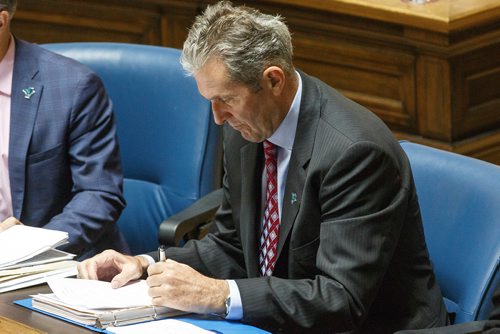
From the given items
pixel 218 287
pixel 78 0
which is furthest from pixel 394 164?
pixel 78 0

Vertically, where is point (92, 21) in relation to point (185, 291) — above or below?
below

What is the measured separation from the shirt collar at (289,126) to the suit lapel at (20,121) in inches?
36.6

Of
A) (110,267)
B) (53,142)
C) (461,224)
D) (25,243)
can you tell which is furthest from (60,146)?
(461,224)

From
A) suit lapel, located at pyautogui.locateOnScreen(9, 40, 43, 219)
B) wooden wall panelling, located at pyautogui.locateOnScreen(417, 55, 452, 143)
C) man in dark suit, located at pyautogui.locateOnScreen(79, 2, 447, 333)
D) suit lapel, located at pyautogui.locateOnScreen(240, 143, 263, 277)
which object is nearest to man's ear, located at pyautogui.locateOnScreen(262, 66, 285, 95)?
man in dark suit, located at pyautogui.locateOnScreen(79, 2, 447, 333)

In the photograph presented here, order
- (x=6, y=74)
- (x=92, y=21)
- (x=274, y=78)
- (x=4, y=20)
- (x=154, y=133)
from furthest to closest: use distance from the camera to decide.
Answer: (x=92, y=21) < (x=154, y=133) < (x=6, y=74) < (x=4, y=20) < (x=274, y=78)

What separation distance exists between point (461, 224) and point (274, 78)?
0.56 meters

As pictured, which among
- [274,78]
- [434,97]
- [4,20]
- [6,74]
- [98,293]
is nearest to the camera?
[98,293]

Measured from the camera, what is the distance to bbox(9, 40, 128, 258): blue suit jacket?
3.15 m

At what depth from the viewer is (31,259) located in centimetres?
257

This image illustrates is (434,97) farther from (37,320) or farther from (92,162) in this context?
(37,320)

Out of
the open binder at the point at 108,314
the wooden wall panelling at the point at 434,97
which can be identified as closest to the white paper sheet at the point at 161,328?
the open binder at the point at 108,314

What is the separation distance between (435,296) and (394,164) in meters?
0.33

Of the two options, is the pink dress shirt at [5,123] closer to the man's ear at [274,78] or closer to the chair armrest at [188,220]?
the chair armrest at [188,220]

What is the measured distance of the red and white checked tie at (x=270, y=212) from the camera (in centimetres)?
258
